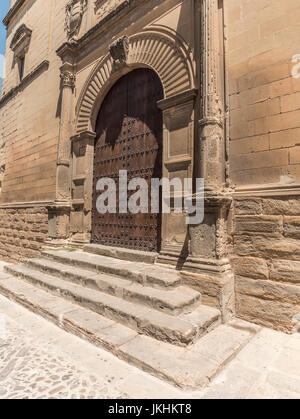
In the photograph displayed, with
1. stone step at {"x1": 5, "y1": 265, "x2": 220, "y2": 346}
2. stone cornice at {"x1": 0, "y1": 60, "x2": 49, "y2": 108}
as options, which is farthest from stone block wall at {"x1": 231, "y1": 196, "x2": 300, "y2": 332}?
stone cornice at {"x1": 0, "y1": 60, "x2": 49, "y2": 108}

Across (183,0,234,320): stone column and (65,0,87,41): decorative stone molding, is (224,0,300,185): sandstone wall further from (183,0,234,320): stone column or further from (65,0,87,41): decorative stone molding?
(65,0,87,41): decorative stone molding

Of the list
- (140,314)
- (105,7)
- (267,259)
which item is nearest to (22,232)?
(140,314)

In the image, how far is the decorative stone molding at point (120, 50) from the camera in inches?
189

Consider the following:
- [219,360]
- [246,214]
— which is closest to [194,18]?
[246,214]

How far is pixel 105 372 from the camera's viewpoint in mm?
1926

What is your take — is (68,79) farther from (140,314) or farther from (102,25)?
(140,314)

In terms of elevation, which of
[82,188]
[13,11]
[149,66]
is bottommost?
[82,188]

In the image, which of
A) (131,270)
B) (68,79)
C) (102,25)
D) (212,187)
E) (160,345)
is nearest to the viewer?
(160,345)

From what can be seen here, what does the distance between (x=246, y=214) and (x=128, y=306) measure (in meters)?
1.86

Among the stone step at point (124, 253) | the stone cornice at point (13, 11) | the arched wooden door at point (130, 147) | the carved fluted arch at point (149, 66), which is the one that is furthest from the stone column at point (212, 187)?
the stone cornice at point (13, 11)

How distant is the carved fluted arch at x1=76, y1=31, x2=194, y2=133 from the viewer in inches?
153

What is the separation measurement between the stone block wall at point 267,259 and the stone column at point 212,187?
161 millimetres

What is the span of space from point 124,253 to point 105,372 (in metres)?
2.44

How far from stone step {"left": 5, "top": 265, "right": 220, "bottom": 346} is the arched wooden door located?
1.43 m
